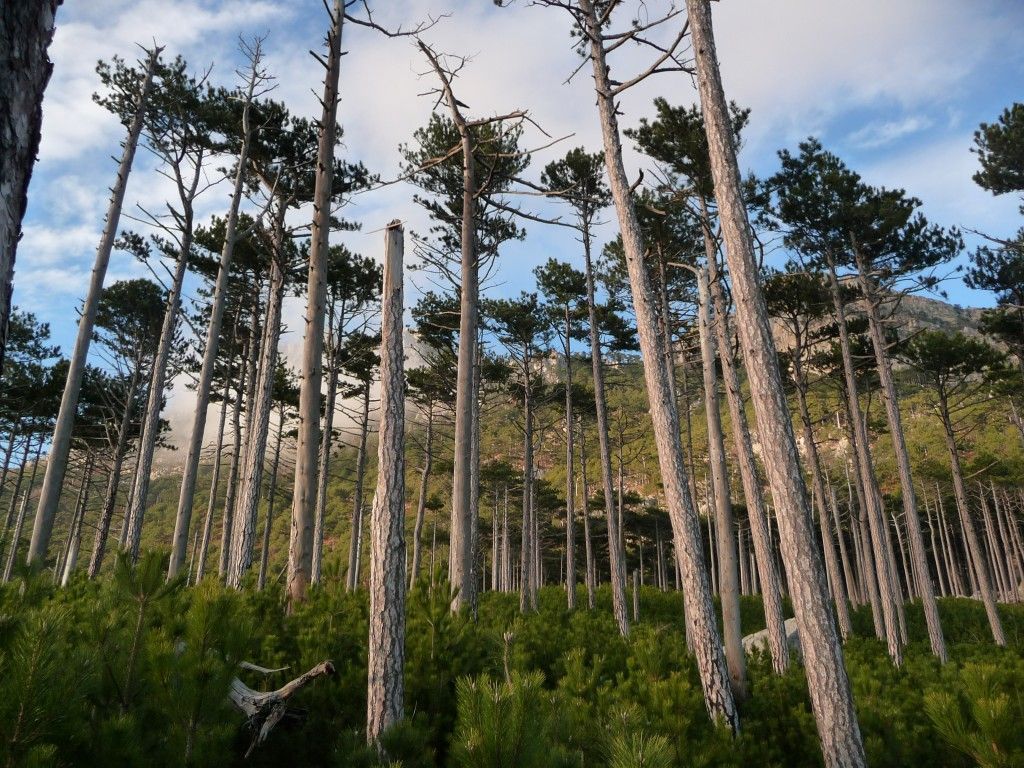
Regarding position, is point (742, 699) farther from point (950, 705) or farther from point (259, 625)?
point (259, 625)

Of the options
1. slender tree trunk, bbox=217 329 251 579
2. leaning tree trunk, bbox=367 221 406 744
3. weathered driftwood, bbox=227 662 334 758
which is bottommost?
weathered driftwood, bbox=227 662 334 758

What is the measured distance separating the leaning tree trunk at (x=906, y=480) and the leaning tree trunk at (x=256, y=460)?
1376cm

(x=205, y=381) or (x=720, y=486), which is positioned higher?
(x=205, y=381)

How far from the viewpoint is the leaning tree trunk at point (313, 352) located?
6156mm

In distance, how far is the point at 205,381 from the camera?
408 inches

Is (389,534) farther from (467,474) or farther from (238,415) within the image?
(238,415)

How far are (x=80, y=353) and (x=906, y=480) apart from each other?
17890mm

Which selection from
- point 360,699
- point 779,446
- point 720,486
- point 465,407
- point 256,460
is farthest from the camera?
point 720,486

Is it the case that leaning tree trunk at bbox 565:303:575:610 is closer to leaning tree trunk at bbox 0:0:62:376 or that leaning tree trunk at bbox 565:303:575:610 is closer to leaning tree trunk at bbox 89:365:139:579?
leaning tree trunk at bbox 89:365:139:579

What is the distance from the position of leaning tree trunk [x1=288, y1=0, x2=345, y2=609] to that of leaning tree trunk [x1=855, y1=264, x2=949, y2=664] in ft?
42.9

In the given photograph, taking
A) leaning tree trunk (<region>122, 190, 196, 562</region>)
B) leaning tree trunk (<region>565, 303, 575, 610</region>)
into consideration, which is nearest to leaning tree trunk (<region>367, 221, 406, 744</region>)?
leaning tree trunk (<region>122, 190, 196, 562</region>)

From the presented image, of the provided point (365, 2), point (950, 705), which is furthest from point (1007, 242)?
point (365, 2)

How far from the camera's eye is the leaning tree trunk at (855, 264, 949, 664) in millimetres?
12852

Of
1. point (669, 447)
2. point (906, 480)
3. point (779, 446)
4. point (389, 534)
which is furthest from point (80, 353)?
point (906, 480)
